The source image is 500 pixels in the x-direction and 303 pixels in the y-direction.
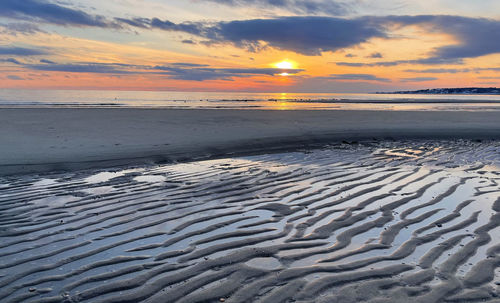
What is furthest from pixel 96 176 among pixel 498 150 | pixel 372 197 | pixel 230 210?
pixel 498 150

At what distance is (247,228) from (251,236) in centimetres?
31

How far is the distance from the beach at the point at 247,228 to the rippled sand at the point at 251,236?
0.02 m

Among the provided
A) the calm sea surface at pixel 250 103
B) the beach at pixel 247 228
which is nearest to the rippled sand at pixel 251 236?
the beach at pixel 247 228

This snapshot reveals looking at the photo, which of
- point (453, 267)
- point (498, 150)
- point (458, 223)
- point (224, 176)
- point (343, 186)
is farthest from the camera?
point (498, 150)

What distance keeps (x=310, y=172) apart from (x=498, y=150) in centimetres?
802

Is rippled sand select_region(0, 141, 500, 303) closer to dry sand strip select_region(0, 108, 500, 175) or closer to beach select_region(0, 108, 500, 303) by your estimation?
beach select_region(0, 108, 500, 303)

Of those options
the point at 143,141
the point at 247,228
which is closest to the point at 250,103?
the point at 143,141

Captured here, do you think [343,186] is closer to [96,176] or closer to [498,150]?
[96,176]

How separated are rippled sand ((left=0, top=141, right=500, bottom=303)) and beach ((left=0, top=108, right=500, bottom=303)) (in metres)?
0.02

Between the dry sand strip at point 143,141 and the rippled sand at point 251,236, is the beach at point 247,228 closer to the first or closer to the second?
the rippled sand at point 251,236

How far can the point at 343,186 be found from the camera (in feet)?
25.0

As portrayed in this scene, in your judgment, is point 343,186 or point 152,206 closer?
point 152,206

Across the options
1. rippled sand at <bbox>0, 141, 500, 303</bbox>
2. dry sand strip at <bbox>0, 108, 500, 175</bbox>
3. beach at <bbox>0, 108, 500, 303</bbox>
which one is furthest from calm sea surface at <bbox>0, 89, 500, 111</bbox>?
rippled sand at <bbox>0, 141, 500, 303</bbox>

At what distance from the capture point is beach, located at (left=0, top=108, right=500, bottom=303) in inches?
143
